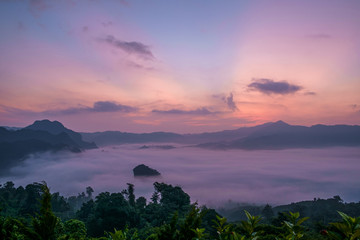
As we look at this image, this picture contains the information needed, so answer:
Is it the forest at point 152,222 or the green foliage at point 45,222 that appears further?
the green foliage at point 45,222

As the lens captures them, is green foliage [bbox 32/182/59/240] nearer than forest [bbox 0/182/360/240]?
No

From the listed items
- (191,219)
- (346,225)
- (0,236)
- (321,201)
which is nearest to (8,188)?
(0,236)

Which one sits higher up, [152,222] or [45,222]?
[45,222]

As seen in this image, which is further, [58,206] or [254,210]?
[254,210]

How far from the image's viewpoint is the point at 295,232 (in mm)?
6512

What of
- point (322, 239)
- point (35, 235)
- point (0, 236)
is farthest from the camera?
point (322, 239)

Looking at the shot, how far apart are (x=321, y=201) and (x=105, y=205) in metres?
115

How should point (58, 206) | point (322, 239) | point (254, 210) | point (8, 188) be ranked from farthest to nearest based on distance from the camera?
point (254, 210) → point (8, 188) → point (58, 206) → point (322, 239)

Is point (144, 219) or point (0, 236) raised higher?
point (0, 236)

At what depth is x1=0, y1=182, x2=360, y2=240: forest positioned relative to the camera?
6816mm

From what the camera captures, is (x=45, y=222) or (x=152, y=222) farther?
(x=152, y=222)

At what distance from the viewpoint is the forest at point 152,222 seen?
682 cm

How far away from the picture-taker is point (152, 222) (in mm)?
41500

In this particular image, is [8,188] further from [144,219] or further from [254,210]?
[254,210]
